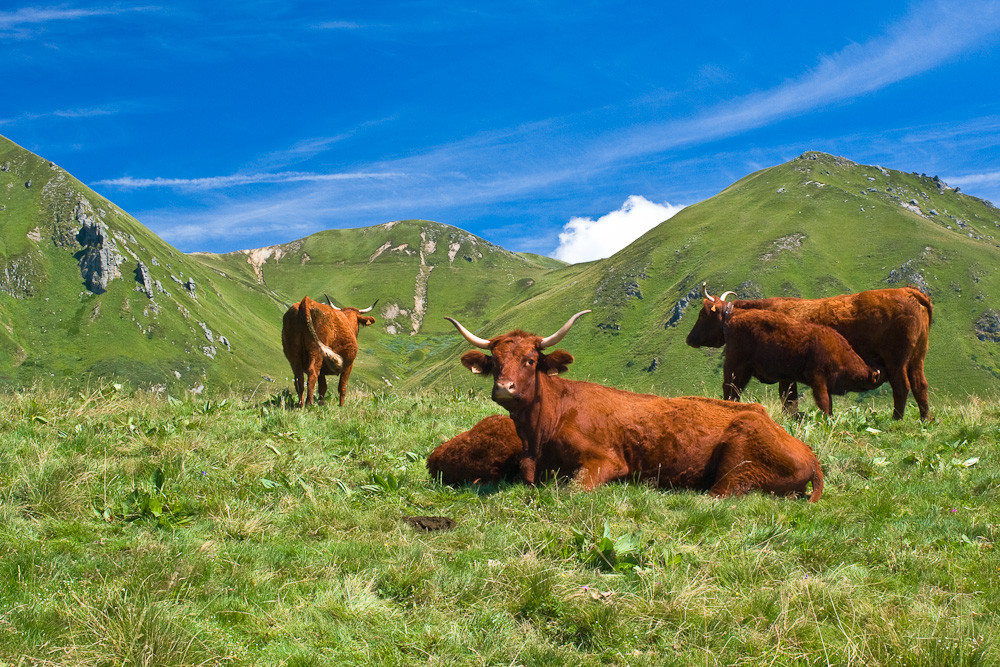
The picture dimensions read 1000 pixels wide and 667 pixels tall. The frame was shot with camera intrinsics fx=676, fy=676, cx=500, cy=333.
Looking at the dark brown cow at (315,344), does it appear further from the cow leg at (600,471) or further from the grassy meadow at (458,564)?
the cow leg at (600,471)

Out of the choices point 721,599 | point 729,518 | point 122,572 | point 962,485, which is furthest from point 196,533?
point 962,485

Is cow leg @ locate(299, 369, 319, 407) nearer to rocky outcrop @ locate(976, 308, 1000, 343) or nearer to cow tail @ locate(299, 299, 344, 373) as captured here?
cow tail @ locate(299, 299, 344, 373)

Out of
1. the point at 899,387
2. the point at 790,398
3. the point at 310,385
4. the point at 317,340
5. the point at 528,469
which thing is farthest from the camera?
the point at 317,340

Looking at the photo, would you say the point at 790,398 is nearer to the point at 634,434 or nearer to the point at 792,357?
the point at 792,357

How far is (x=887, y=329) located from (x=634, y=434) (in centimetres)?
820

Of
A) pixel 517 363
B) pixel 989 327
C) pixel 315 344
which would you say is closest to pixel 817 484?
pixel 517 363

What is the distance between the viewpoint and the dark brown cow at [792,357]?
44.0 ft

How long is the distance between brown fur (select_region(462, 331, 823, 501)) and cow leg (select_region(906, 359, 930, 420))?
281 inches

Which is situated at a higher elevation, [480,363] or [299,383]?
[480,363]

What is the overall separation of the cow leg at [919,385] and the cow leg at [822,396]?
6.90 ft

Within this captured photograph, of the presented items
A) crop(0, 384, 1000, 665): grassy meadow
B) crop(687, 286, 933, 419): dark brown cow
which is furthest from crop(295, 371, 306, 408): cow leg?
crop(687, 286, 933, 419): dark brown cow

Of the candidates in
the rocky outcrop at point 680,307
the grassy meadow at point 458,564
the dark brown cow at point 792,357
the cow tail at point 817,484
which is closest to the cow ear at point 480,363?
the grassy meadow at point 458,564

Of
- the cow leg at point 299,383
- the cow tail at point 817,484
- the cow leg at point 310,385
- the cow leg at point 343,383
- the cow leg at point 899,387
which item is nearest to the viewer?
the cow tail at point 817,484

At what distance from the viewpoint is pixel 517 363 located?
8.70m
